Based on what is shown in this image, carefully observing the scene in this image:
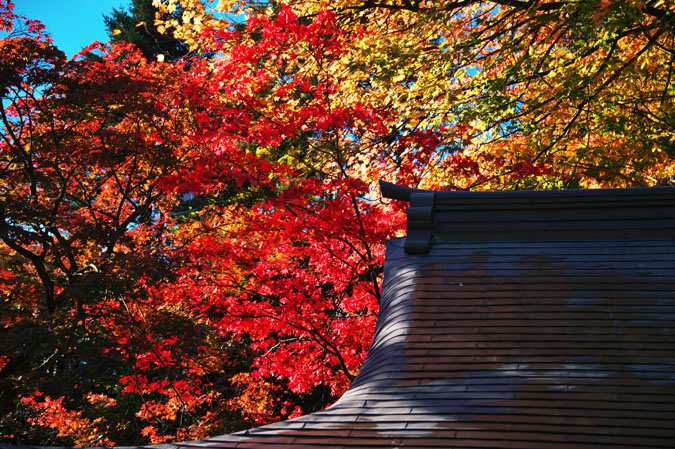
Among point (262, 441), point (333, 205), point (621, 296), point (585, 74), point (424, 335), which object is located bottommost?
point (262, 441)

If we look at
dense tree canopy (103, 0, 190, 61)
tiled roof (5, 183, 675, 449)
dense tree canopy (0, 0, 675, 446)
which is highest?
dense tree canopy (103, 0, 190, 61)

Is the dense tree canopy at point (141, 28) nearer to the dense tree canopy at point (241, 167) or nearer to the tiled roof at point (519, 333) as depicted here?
the dense tree canopy at point (241, 167)

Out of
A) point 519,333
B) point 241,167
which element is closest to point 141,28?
point 241,167

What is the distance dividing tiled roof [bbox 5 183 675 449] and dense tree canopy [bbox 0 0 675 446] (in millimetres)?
2840

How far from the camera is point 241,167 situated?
820cm

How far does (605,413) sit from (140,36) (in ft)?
74.8

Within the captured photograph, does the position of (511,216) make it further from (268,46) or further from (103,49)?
(103,49)

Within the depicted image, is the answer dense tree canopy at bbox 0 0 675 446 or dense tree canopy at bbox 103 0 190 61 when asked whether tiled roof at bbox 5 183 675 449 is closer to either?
dense tree canopy at bbox 0 0 675 446

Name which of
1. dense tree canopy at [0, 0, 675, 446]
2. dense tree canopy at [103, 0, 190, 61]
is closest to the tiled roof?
dense tree canopy at [0, 0, 675, 446]

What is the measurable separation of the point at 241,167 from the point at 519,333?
5.09 metres

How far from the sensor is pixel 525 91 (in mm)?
10383

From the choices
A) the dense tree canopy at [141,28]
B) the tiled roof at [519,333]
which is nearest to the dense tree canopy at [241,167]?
the tiled roof at [519,333]

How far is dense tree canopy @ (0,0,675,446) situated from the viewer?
7.40 m

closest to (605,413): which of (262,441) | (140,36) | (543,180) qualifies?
(262,441)
